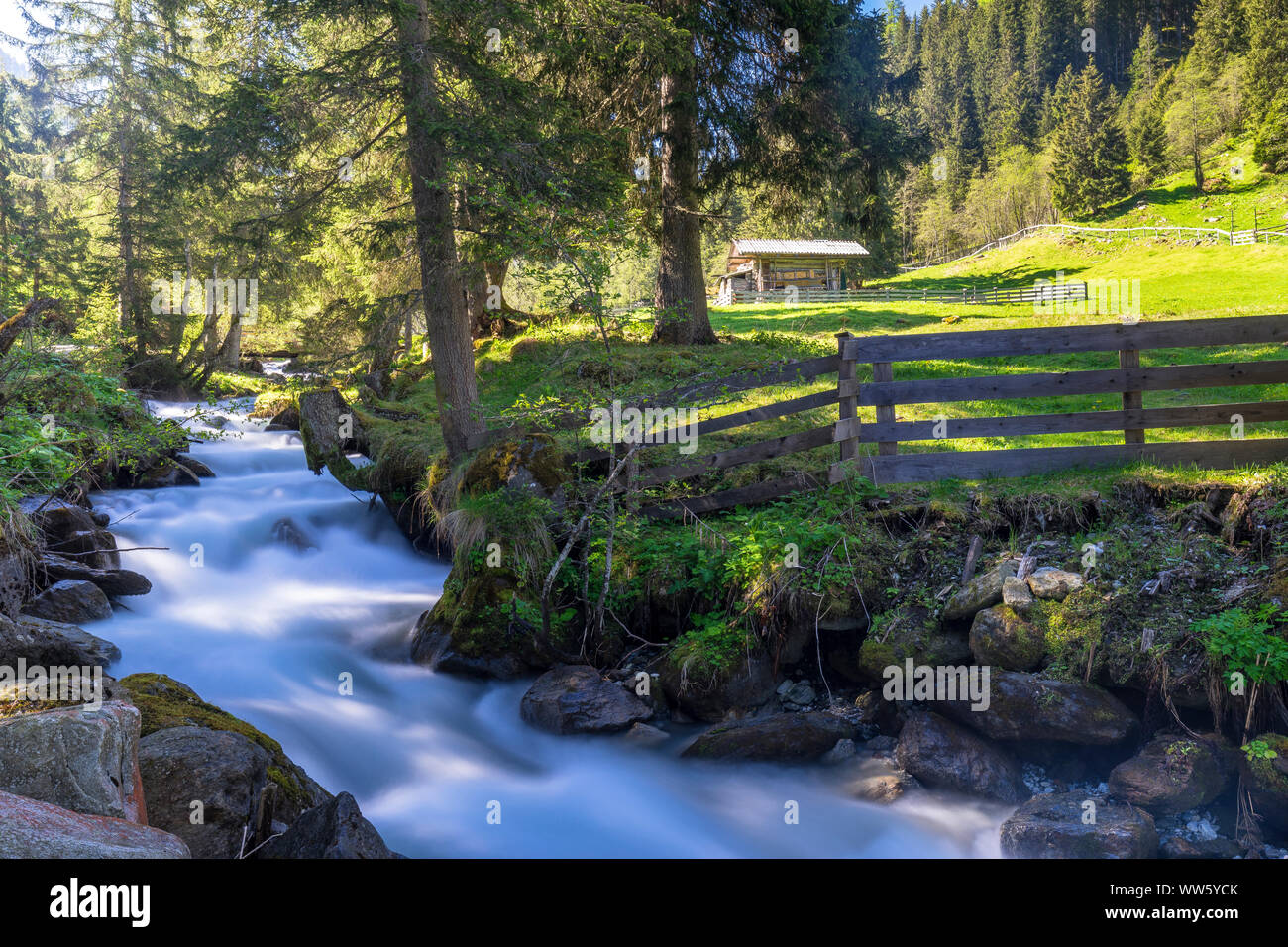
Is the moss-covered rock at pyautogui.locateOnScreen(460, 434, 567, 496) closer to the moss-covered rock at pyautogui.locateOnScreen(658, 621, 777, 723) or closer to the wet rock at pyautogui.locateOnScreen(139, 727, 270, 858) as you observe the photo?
the moss-covered rock at pyautogui.locateOnScreen(658, 621, 777, 723)

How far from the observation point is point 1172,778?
5.28 m

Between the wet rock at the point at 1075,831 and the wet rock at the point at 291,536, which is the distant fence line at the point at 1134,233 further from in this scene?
the wet rock at the point at 291,536

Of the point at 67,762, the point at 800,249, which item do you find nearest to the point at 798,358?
the point at 67,762

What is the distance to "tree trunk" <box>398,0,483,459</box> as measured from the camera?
977cm

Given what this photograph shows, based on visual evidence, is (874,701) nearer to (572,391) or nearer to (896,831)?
(896,831)

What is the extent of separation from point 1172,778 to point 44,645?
8.44 m

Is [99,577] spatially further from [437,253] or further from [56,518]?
Result: [437,253]

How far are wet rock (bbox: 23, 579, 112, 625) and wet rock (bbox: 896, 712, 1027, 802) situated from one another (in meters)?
8.31

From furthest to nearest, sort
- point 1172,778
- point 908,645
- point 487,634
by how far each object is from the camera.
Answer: point 487,634 < point 908,645 < point 1172,778

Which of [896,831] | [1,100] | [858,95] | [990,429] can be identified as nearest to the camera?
[896,831]

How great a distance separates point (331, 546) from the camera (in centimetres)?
1145

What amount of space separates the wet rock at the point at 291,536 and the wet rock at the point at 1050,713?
9.16m

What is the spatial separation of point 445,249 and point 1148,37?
102929 mm
